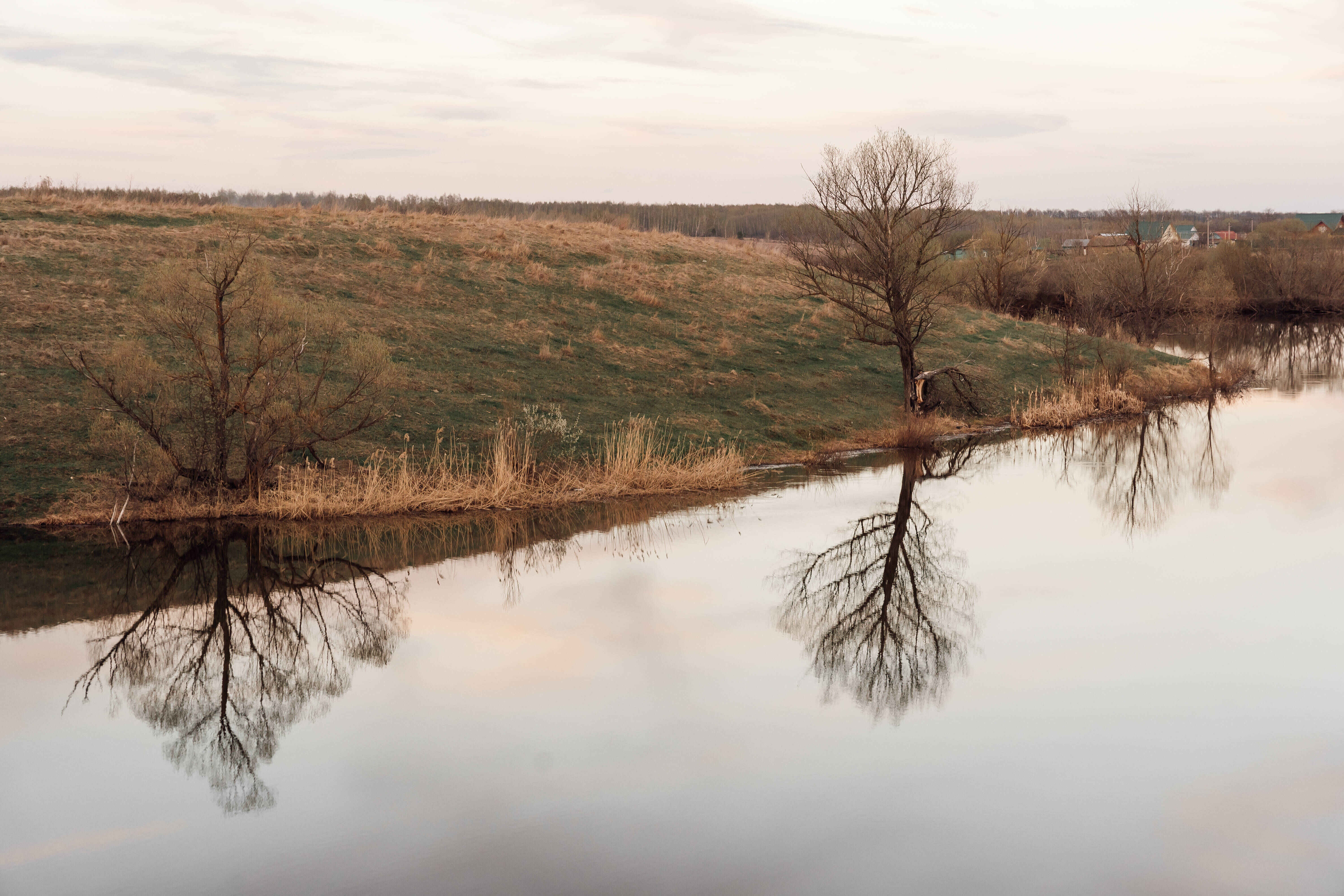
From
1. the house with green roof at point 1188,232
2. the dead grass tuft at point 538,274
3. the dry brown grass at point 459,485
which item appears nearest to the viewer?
the dry brown grass at point 459,485

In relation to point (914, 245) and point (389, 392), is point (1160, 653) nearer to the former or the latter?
point (389, 392)

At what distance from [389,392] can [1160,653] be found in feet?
51.0

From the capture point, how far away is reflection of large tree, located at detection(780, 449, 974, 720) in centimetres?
1148

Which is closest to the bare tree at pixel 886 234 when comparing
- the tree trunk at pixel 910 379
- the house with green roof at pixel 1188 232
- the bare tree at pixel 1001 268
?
the tree trunk at pixel 910 379

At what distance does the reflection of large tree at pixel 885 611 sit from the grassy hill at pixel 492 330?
22.2 ft

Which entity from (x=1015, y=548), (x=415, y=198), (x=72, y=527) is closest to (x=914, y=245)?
(x=1015, y=548)

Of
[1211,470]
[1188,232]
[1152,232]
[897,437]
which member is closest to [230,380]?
[897,437]

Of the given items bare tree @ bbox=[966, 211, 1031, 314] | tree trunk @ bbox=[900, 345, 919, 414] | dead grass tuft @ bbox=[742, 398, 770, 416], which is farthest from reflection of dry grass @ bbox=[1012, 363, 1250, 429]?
bare tree @ bbox=[966, 211, 1031, 314]

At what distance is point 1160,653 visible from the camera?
12.3m

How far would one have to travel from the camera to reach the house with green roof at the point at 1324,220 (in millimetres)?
131875

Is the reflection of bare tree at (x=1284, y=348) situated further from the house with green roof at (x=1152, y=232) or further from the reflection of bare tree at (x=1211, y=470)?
the reflection of bare tree at (x=1211, y=470)

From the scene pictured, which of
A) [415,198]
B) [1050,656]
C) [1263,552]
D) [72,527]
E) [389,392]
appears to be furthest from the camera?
[415,198]

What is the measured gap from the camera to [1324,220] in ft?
468

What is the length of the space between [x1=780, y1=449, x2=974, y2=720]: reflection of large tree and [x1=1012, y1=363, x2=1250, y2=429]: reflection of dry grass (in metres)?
11.4
